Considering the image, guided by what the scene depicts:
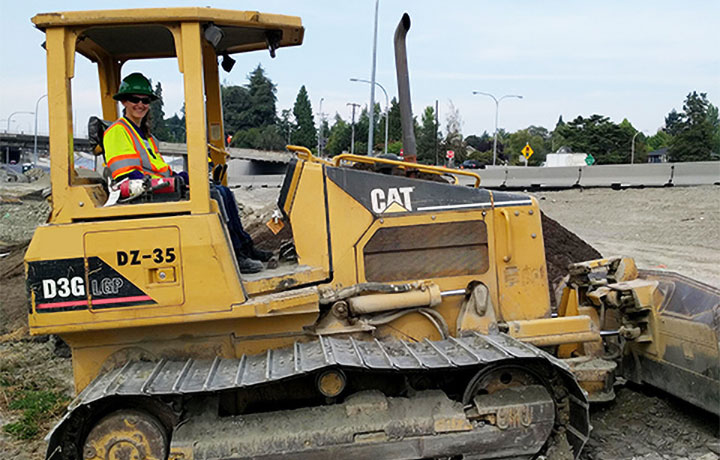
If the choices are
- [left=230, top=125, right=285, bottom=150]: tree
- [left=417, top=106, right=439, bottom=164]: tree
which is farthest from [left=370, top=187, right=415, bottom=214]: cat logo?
[left=230, top=125, right=285, bottom=150]: tree

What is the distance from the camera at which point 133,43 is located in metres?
4.83

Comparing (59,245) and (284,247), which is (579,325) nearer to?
(284,247)

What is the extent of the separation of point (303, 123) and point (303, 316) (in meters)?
74.8

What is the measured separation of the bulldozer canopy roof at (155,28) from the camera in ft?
12.6

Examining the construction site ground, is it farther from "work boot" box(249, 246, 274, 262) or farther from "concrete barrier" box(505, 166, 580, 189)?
"work boot" box(249, 246, 274, 262)

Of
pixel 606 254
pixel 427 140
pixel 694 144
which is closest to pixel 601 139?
pixel 694 144

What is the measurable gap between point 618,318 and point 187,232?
3504 millimetres

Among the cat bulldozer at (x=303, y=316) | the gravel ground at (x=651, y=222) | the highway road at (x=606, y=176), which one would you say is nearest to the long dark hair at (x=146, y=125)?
the cat bulldozer at (x=303, y=316)

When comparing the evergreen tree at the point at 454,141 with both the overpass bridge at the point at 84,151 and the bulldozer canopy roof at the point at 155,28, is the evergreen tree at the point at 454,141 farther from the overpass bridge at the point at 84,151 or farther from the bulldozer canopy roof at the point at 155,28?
the bulldozer canopy roof at the point at 155,28

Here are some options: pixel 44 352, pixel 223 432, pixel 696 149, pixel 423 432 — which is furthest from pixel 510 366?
pixel 696 149

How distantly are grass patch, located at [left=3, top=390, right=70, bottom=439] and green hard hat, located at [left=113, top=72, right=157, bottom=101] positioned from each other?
291 cm

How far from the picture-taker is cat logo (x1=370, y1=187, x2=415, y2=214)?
14.5 ft

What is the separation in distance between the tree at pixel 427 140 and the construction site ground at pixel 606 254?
2906 cm

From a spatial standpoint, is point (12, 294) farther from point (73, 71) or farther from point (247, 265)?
point (73, 71)
